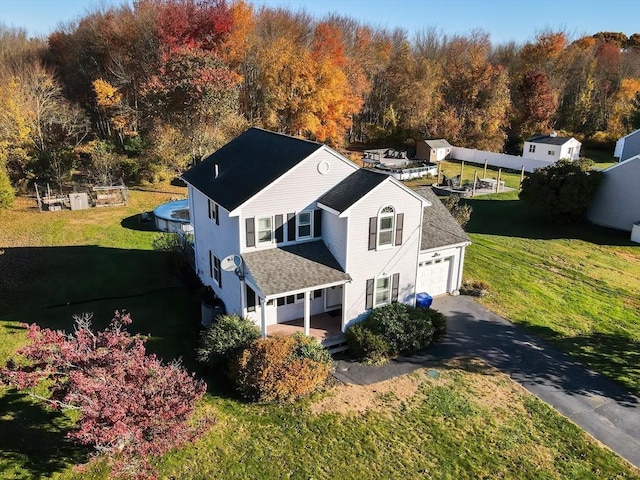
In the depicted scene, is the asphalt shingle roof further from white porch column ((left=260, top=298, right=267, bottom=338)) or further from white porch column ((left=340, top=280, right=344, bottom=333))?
white porch column ((left=260, top=298, right=267, bottom=338))

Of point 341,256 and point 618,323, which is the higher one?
point 341,256

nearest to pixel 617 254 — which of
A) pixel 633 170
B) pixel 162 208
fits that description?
pixel 633 170

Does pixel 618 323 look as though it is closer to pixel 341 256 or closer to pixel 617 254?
pixel 617 254

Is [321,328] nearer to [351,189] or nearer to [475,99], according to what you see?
[351,189]

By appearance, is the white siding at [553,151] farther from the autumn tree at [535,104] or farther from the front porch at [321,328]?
the front porch at [321,328]

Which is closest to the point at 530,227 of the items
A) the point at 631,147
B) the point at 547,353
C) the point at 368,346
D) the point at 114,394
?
the point at 631,147

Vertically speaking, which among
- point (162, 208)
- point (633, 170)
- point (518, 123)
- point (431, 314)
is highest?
point (518, 123)

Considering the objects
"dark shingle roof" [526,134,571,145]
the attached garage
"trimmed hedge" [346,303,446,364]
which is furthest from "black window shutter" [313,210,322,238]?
"dark shingle roof" [526,134,571,145]
